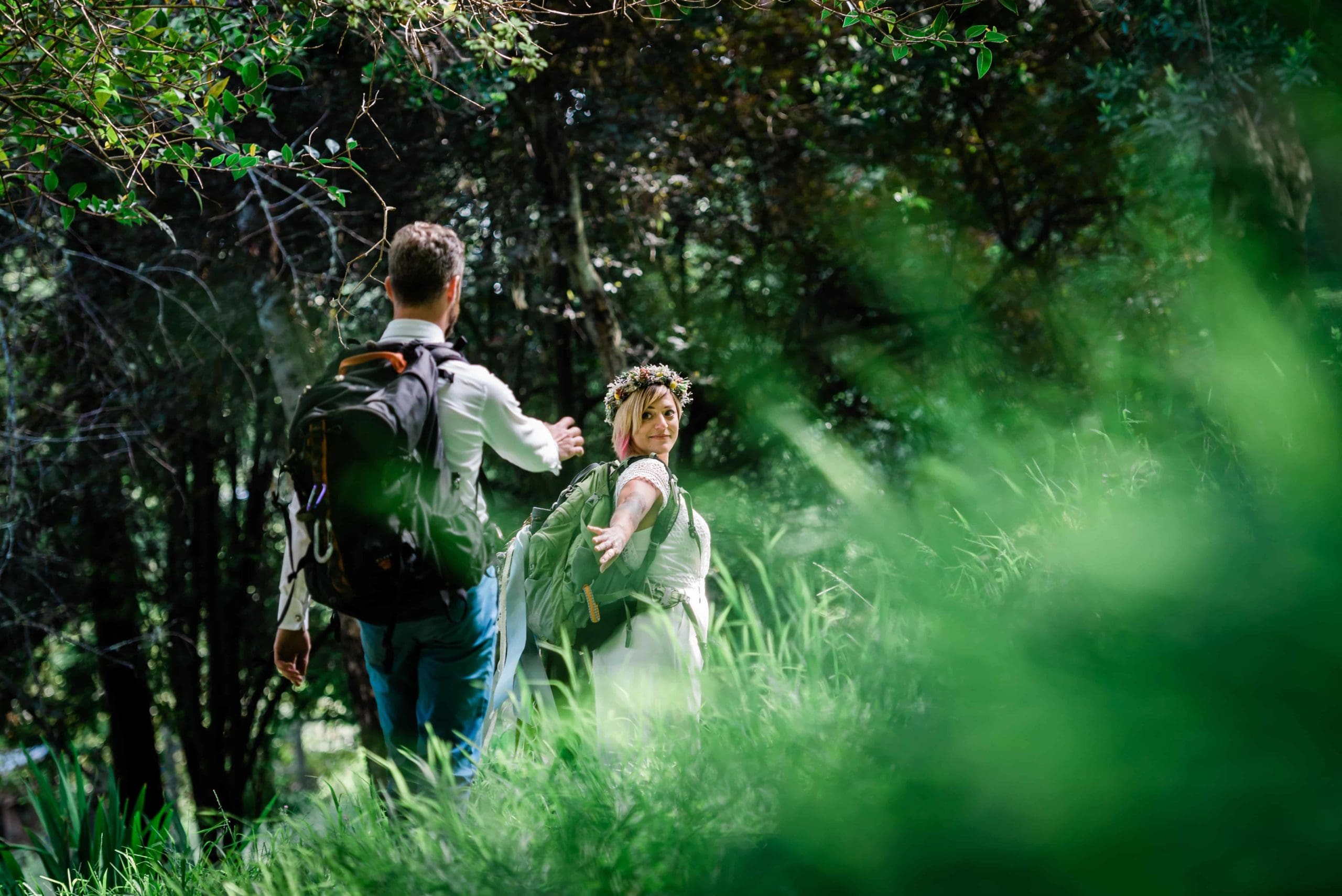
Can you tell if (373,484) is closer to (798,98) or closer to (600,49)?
(600,49)

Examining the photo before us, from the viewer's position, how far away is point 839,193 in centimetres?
991

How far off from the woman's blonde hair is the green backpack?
143 millimetres

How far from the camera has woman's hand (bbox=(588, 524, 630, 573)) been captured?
3391 mm

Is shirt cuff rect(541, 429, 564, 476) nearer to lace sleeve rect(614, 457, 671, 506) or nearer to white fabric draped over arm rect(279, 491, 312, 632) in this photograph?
lace sleeve rect(614, 457, 671, 506)

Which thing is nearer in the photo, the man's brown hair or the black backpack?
the black backpack

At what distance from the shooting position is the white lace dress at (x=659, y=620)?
3287 mm

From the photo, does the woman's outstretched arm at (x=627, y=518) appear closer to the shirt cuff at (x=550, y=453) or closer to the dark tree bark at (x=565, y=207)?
the shirt cuff at (x=550, y=453)

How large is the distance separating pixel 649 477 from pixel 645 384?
480 millimetres

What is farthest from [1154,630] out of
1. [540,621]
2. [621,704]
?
[540,621]

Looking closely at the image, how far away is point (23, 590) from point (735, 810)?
8947 millimetres

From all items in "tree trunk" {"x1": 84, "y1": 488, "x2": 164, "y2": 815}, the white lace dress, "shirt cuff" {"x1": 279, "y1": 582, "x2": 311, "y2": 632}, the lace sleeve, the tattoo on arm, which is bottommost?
"tree trunk" {"x1": 84, "y1": 488, "x2": 164, "y2": 815}

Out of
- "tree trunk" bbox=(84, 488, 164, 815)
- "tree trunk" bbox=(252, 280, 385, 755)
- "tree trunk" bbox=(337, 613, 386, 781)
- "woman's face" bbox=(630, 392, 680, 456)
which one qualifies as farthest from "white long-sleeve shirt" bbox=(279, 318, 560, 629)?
"tree trunk" bbox=(84, 488, 164, 815)

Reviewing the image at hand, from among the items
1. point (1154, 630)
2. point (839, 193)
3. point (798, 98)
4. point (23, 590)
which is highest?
point (798, 98)

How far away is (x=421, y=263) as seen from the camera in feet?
11.4
